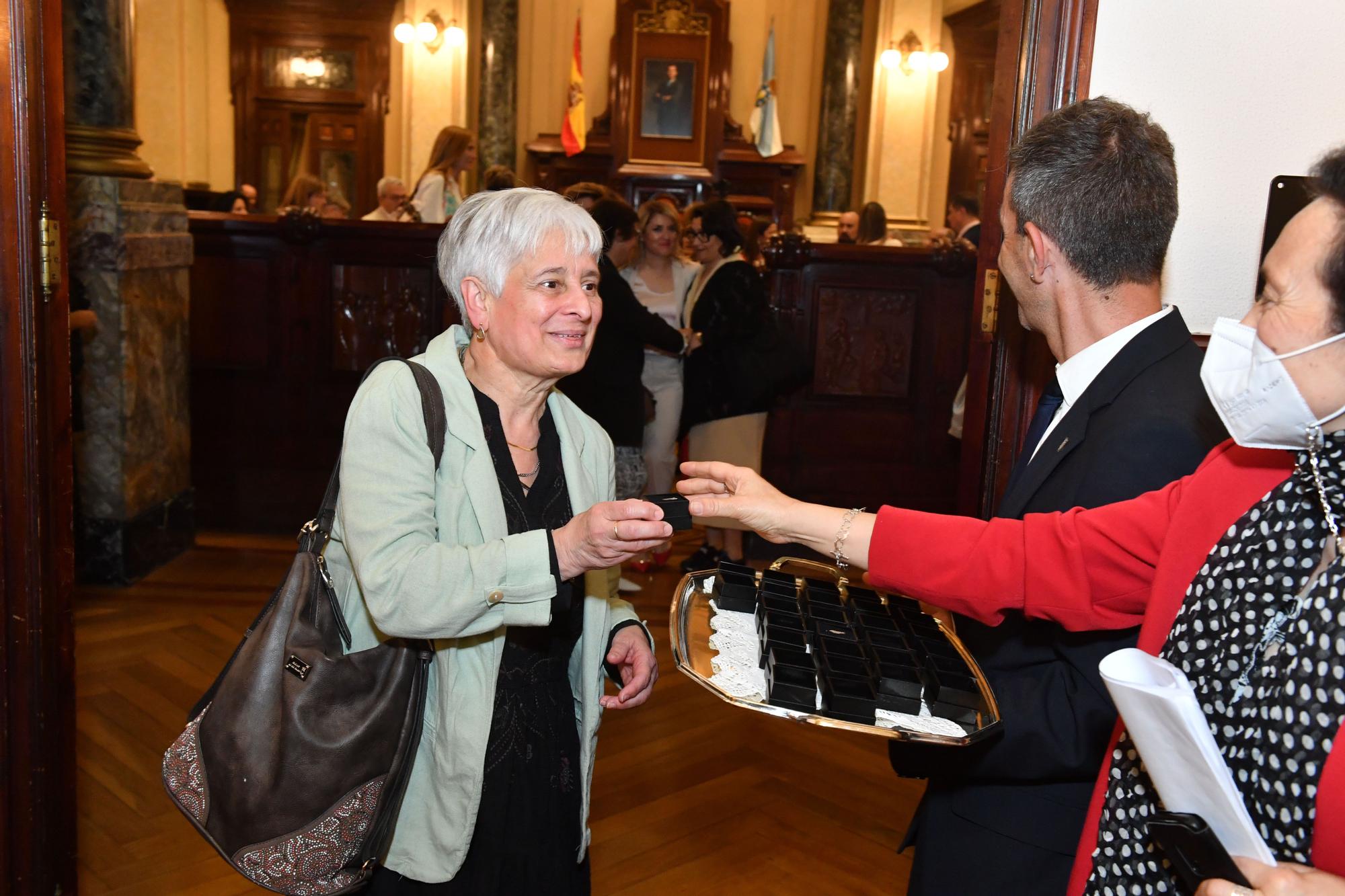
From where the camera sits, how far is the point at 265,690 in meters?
1.60

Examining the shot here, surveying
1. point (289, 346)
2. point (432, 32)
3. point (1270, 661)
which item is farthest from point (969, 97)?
point (1270, 661)

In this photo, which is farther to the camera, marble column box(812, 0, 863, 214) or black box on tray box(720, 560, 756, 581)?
marble column box(812, 0, 863, 214)

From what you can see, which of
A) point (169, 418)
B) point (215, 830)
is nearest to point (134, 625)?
point (169, 418)

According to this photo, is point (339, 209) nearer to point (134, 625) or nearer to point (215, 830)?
point (134, 625)

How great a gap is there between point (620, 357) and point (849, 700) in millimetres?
3524

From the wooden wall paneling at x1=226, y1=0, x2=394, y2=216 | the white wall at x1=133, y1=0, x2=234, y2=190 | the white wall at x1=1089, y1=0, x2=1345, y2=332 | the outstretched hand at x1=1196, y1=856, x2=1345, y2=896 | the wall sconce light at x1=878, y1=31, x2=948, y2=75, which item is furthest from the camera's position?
the wooden wall paneling at x1=226, y1=0, x2=394, y2=216

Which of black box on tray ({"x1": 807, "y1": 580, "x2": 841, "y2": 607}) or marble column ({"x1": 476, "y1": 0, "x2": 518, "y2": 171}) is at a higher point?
marble column ({"x1": 476, "y1": 0, "x2": 518, "y2": 171})

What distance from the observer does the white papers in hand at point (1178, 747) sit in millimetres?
997

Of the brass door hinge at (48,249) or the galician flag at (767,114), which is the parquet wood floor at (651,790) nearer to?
the brass door hinge at (48,249)

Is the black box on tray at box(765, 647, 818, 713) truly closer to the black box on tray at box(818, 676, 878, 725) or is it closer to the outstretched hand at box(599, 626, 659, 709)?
the black box on tray at box(818, 676, 878, 725)

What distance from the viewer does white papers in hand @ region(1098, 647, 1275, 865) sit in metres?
1.00

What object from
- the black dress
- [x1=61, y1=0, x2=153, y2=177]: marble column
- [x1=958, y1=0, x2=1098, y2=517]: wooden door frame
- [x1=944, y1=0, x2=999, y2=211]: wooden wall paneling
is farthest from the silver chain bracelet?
[x1=944, y1=0, x2=999, y2=211]: wooden wall paneling

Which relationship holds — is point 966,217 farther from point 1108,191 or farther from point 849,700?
point 849,700

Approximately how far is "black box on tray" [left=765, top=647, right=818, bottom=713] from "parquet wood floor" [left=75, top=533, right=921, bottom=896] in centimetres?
170
